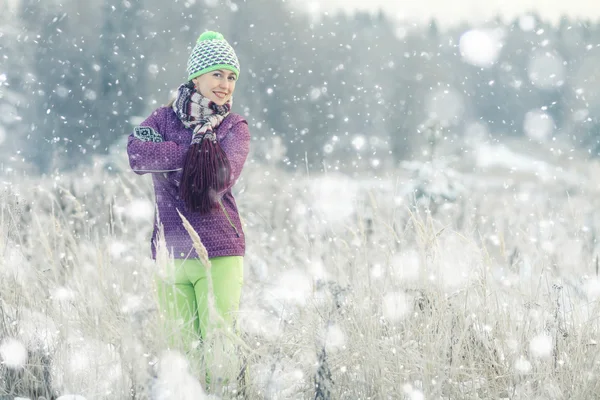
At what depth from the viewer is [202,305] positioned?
2820 mm

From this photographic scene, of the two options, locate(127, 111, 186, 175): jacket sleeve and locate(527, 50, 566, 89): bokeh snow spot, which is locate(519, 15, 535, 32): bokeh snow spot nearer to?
locate(527, 50, 566, 89): bokeh snow spot

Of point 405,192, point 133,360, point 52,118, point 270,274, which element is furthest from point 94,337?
point 52,118

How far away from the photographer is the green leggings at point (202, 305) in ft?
8.43

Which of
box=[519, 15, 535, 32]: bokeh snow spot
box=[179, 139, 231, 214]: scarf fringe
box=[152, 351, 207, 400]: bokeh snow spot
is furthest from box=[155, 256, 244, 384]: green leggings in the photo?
box=[519, 15, 535, 32]: bokeh snow spot

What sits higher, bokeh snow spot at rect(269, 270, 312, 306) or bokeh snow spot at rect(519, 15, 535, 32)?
bokeh snow spot at rect(519, 15, 535, 32)

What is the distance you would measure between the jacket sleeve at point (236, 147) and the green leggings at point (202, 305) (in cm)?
39

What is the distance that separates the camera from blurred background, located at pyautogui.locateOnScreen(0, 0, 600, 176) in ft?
64.5

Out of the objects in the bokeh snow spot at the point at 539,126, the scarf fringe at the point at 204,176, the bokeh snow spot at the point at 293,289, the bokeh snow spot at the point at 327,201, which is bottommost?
the bokeh snow spot at the point at 293,289

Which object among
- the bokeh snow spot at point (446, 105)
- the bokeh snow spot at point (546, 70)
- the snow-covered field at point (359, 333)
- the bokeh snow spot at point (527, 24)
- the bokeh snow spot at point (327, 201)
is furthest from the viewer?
the bokeh snow spot at point (546, 70)

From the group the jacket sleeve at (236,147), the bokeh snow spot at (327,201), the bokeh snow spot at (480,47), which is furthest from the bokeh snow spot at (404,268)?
the bokeh snow spot at (480,47)

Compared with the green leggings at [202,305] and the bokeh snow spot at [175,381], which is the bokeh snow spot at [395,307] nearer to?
the green leggings at [202,305]

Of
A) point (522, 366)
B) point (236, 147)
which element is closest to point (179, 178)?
point (236, 147)

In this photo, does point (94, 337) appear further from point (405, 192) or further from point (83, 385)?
point (405, 192)

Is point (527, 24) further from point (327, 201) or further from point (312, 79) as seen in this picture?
point (327, 201)
